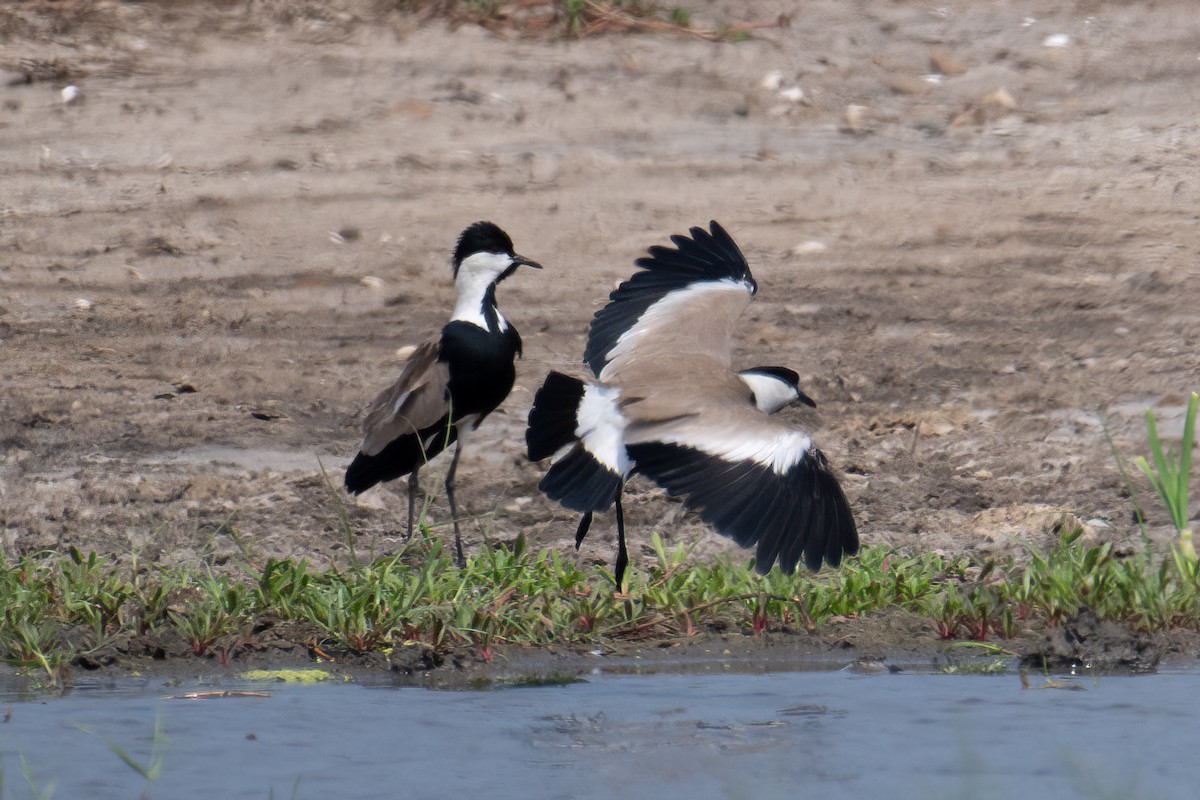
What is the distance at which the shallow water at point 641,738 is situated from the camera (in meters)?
3.59

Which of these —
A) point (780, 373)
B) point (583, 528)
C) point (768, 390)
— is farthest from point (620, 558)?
point (780, 373)

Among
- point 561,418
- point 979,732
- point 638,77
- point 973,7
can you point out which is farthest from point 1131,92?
point 979,732

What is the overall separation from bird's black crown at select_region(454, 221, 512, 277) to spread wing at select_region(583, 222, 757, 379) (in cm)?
51

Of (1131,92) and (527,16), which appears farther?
(527,16)

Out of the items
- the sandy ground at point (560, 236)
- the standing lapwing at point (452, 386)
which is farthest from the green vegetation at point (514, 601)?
the standing lapwing at point (452, 386)

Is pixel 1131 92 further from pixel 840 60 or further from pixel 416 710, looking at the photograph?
pixel 416 710

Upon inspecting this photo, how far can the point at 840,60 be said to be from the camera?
9688mm

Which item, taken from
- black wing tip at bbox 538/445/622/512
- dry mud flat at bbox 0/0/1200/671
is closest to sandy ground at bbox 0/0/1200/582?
dry mud flat at bbox 0/0/1200/671

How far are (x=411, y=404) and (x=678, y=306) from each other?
95 centimetres

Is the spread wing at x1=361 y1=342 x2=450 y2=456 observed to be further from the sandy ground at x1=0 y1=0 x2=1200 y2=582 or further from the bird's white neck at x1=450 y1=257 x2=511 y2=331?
the sandy ground at x1=0 y1=0 x2=1200 y2=582

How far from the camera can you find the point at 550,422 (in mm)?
4953

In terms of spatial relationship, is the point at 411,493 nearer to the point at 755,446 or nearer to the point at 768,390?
the point at 768,390

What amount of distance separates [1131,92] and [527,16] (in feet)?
11.0

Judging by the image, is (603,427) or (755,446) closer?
(755,446)
